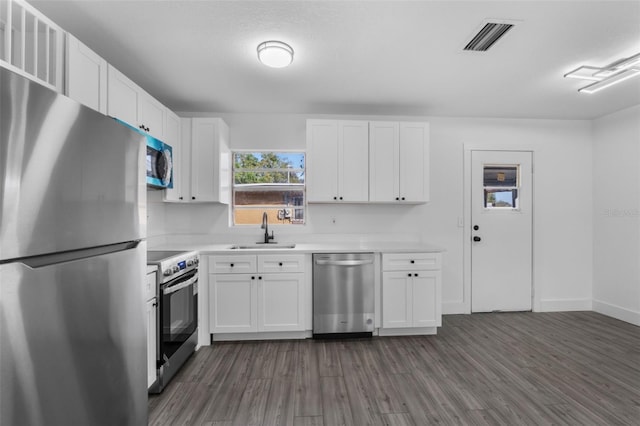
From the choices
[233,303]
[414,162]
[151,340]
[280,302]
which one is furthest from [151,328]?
[414,162]

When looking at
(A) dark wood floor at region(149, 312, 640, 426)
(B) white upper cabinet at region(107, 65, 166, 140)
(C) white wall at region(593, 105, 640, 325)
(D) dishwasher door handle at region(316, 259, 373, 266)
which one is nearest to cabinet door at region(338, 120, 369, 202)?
(D) dishwasher door handle at region(316, 259, 373, 266)

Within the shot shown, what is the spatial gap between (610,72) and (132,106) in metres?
4.06

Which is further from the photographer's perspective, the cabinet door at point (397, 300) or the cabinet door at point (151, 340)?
the cabinet door at point (397, 300)

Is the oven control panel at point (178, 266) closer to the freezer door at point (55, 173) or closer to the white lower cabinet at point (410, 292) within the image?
the freezer door at point (55, 173)

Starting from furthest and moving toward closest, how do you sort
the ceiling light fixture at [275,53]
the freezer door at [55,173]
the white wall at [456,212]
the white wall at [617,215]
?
the white wall at [456,212]
the white wall at [617,215]
the ceiling light fixture at [275,53]
the freezer door at [55,173]

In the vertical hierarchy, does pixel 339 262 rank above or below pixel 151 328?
above

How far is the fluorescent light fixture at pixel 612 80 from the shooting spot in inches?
102

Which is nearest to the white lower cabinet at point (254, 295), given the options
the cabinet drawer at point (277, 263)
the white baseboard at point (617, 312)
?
the cabinet drawer at point (277, 263)

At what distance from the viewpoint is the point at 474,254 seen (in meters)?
3.85

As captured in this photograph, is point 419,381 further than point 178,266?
No

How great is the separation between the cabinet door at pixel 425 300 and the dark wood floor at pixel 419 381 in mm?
190

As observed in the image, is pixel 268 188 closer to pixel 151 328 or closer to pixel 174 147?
pixel 174 147

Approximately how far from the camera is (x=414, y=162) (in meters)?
3.45

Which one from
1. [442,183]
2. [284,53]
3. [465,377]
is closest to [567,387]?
[465,377]
